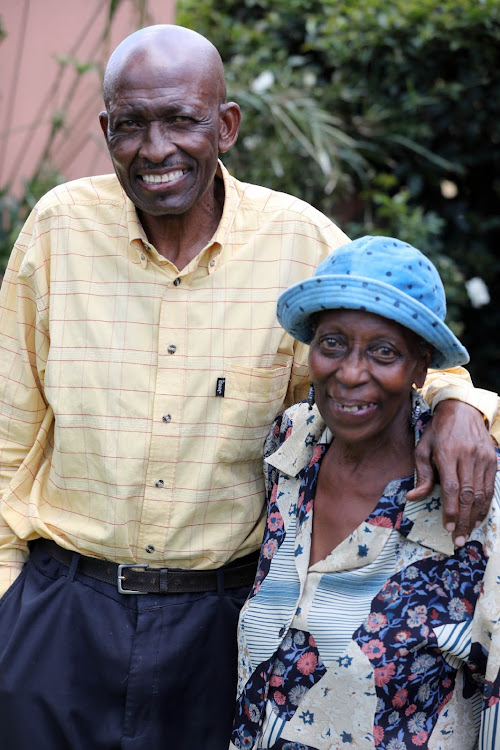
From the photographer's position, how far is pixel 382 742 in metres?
1.90

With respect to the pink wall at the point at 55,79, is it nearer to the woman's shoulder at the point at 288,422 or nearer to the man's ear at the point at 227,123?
the man's ear at the point at 227,123

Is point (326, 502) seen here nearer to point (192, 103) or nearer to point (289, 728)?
point (289, 728)

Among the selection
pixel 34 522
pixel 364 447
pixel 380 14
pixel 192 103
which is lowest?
pixel 34 522

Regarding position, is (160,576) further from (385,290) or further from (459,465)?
(385,290)

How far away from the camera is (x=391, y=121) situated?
5.45 meters

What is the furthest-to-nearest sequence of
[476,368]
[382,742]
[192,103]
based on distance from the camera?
[476,368]
[192,103]
[382,742]

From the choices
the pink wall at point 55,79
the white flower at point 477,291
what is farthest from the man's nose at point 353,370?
the white flower at point 477,291

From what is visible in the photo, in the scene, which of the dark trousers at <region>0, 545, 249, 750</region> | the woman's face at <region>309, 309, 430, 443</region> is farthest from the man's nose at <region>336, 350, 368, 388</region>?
the dark trousers at <region>0, 545, 249, 750</region>

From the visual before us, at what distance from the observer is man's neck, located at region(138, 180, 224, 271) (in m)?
2.38

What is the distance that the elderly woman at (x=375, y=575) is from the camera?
6.10 feet

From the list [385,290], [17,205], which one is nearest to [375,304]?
[385,290]

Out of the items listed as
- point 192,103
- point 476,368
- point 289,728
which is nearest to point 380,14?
point 476,368

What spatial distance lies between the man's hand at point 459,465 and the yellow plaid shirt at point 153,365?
0.93ft

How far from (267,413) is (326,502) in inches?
13.1
